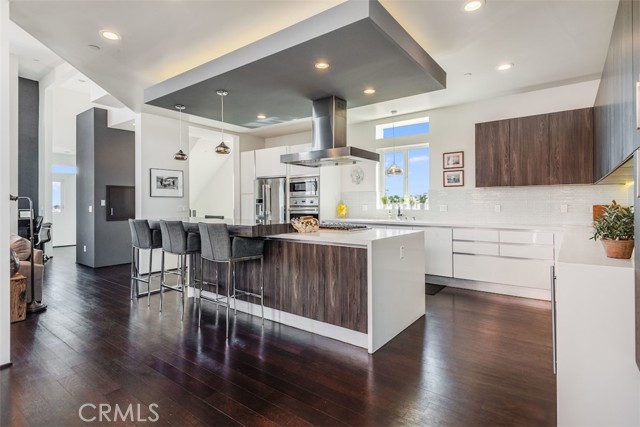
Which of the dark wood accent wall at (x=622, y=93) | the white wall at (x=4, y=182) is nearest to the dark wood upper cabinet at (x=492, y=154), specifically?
the dark wood accent wall at (x=622, y=93)

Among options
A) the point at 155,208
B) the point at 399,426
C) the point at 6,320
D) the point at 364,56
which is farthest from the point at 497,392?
the point at 155,208

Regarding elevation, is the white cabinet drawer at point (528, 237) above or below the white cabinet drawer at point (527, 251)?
above

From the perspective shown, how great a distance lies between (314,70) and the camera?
3.07 meters

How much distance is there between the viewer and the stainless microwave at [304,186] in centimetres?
611

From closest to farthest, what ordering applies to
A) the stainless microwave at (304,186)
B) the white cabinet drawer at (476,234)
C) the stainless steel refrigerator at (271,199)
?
the white cabinet drawer at (476,234), the stainless microwave at (304,186), the stainless steel refrigerator at (271,199)

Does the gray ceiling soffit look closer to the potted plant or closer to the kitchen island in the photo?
the kitchen island

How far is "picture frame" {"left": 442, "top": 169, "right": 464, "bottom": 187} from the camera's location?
17.5 feet

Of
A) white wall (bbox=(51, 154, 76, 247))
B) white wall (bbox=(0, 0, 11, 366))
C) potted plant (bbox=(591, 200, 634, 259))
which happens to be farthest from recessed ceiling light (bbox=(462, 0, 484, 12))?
white wall (bbox=(51, 154, 76, 247))

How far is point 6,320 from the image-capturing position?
8.22ft

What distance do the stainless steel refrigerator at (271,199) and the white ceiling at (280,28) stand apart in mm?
2970

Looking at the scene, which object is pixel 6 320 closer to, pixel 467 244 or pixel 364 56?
pixel 364 56

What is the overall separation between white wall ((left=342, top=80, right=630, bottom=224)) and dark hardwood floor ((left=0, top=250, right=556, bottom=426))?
1.69 metres

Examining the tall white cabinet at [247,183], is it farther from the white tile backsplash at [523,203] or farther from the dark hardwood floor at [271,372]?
the dark hardwood floor at [271,372]

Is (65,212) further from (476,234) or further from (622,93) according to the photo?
(622,93)
